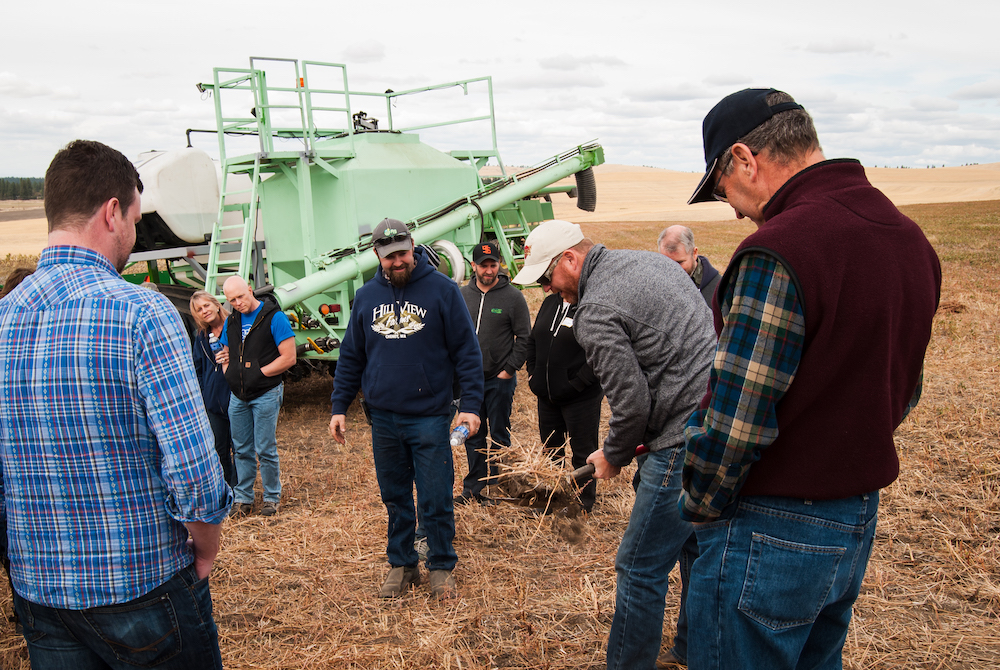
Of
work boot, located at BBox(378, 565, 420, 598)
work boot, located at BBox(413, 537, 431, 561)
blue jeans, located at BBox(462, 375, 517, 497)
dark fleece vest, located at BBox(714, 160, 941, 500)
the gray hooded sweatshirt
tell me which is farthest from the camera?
blue jeans, located at BBox(462, 375, 517, 497)

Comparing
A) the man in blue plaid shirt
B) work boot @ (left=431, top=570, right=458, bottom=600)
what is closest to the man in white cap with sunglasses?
work boot @ (left=431, top=570, right=458, bottom=600)

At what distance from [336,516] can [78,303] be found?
372 centimetres

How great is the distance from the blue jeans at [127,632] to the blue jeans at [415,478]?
2035 mm

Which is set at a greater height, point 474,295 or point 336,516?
point 474,295

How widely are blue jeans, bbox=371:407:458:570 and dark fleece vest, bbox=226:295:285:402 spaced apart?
5.04ft

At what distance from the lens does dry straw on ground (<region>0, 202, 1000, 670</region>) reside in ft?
11.5

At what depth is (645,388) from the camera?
273 cm

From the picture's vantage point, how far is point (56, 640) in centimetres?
193

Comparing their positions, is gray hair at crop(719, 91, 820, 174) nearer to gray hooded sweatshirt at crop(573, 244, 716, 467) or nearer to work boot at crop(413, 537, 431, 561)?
gray hooded sweatshirt at crop(573, 244, 716, 467)

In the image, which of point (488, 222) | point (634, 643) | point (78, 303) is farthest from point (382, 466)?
point (488, 222)

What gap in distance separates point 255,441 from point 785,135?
15.3ft

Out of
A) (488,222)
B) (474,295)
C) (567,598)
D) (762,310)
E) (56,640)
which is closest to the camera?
(762,310)

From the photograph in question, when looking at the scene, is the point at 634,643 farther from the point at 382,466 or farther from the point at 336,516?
the point at 336,516

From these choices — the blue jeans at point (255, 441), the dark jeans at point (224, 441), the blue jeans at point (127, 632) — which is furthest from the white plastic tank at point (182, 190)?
the blue jeans at point (127, 632)
